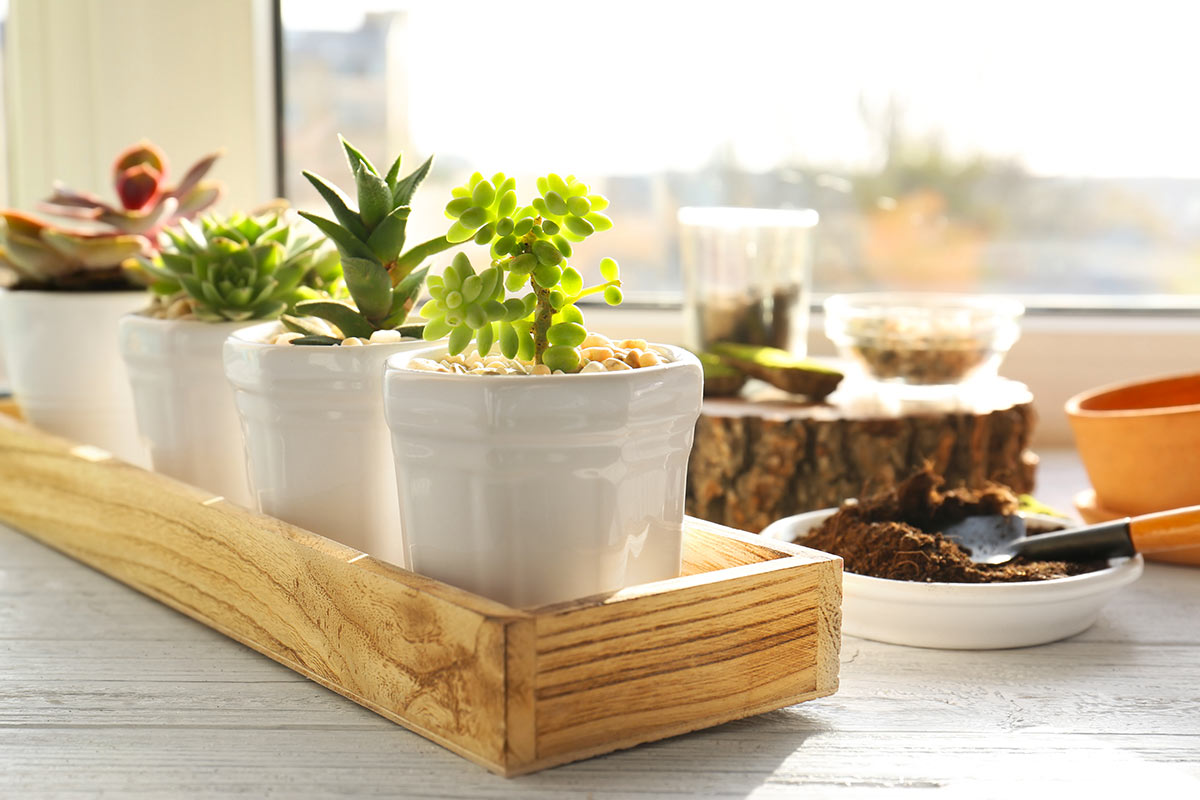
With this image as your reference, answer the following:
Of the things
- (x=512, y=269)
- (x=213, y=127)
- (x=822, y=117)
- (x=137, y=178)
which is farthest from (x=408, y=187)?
(x=822, y=117)

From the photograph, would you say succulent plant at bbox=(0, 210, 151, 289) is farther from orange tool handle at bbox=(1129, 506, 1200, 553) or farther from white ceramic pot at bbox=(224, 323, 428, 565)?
orange tool handle at bbox=(1129, 506, 1200, 553)

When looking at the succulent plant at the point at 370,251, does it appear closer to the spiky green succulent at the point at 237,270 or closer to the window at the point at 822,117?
the spiky green succulent at the point at 237,270

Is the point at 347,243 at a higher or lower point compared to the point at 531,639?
higher

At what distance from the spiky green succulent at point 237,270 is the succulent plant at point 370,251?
8cm

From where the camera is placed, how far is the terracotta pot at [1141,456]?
847 millimetres

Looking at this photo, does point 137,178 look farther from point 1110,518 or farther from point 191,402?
point 1110,518

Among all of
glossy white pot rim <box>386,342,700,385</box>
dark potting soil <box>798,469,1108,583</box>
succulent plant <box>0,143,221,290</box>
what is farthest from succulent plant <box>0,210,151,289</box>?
dark potting soil <box>798,469,1108,583</box>

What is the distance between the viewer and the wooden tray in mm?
477

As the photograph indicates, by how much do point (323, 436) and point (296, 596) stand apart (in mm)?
82

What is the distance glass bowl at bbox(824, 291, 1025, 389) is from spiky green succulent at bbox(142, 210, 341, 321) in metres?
0.46

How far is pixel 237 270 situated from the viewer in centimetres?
74

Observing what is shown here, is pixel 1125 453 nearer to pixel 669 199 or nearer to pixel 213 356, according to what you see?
pixel 213 356

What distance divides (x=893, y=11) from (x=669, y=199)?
328 millimetres

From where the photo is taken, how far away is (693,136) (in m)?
1.46
